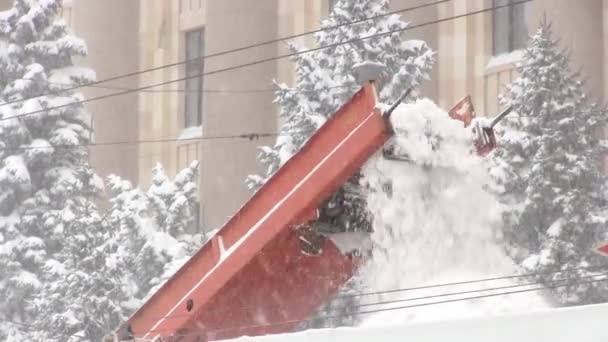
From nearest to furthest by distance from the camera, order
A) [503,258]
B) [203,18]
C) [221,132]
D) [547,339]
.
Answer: [547,339] → [503,258] → [221,132] → [203,18]

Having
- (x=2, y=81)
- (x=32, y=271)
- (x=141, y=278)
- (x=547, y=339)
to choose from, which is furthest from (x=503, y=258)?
(x=2, y=81)

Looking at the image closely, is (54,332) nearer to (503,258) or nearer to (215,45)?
(215,45)

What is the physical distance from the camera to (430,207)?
1155 centimetres

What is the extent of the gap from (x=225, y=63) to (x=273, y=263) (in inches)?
850

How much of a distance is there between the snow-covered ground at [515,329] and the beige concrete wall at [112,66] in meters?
28.3

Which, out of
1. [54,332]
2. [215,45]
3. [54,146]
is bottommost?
[54,332]

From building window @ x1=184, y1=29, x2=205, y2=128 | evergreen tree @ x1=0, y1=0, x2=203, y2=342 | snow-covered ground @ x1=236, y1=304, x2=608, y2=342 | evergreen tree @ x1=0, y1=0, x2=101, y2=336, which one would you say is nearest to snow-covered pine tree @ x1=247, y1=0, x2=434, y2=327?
evergreen tree @ x1=0, y1=0, x2=203, y2=342

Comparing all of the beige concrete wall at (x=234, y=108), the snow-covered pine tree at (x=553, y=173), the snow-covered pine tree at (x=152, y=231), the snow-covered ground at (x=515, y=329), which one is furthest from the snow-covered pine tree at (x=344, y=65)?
the snow-covered ground at (x=515, y=329)

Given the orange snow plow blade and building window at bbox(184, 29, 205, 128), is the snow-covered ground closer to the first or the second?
the orange snow plow blade

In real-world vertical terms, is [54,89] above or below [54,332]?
above

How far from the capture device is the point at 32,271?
27609 mm

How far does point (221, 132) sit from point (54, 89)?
5354mm

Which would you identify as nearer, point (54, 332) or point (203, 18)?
point (54, 332)

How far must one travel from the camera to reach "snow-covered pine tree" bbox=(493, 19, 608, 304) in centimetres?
1988
